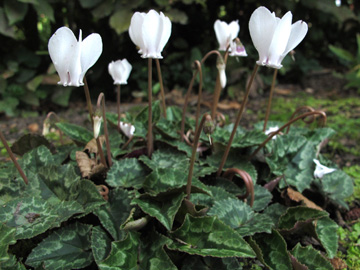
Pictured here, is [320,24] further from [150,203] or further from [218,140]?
[150,203]

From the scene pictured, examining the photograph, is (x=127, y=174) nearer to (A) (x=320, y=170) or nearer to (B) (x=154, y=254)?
(B) (x=154, y=254)

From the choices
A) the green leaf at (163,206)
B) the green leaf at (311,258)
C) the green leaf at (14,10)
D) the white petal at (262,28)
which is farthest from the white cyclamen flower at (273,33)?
the green leaf at (14,10)

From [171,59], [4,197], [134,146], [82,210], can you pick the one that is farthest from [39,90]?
[82,210]

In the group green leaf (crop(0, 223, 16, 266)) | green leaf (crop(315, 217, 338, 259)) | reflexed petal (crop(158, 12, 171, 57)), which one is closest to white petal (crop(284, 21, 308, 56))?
reflexed petal (crop(158, 12, 171, 57))

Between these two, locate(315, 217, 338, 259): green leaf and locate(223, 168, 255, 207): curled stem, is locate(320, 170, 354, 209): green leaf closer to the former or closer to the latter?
locate(315, 217, 338, 259): green leaf

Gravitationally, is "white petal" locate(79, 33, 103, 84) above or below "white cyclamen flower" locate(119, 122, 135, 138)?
above

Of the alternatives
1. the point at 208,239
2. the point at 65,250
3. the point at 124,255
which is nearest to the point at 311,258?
the point at 208,239
